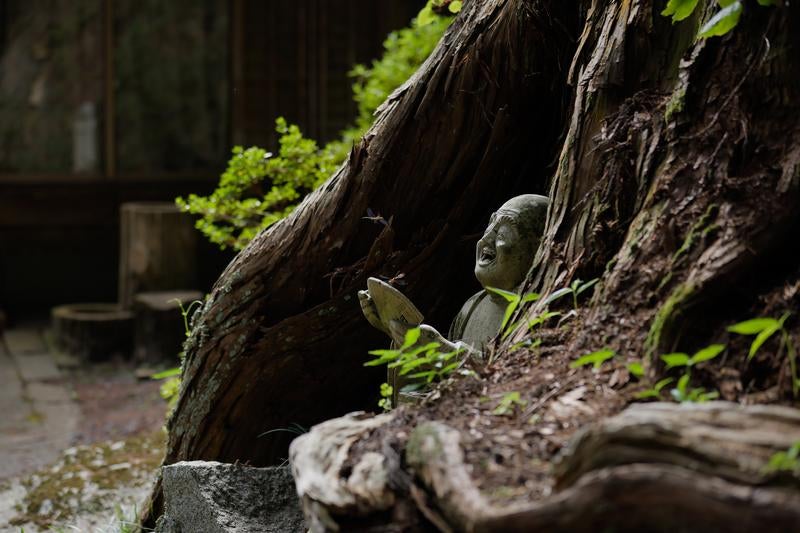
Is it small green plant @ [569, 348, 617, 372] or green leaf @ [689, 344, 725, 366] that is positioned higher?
green leaf @ [689, 344, 725, 366]

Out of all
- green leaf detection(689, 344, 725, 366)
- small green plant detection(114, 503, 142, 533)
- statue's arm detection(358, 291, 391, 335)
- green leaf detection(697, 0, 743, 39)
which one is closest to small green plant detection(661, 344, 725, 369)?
green leaf detection(689, 344, 725, 366)

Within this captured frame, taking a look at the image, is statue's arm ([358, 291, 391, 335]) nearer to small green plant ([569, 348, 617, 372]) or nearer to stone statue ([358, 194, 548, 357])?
stone statue ([358, 194, 548, 357])

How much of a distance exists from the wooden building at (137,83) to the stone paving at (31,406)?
1.50m

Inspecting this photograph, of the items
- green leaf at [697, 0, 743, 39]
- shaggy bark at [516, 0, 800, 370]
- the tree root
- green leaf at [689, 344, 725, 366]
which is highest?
green leaf at [697, 0, 743, 39]

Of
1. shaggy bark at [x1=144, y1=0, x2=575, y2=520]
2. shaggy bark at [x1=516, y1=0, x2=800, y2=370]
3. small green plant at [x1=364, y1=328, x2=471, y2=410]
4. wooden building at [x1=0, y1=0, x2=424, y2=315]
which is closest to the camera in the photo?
shaggy bark at [x1=516, y1=0, x2=800, y2=370]

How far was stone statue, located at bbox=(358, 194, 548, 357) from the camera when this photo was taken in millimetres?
3447

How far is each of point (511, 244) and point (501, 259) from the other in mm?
59

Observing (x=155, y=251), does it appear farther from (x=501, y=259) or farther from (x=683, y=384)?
(x=683, y=384)

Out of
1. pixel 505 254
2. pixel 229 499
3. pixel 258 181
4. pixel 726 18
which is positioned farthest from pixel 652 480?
pixel 258 181

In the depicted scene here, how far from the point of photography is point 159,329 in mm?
8500

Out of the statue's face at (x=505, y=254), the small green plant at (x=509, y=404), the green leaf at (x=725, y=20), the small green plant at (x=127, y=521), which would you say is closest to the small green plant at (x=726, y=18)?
the green leaf at (x=725, y=20)

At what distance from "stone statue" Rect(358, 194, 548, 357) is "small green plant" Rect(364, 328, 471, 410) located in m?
0.16

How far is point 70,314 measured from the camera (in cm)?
895

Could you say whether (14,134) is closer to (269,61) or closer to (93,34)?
(93,34)
